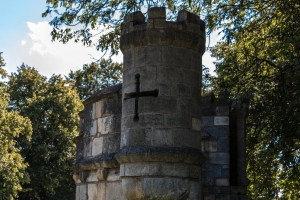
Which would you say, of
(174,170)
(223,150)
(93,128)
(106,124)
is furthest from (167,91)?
(223,150)

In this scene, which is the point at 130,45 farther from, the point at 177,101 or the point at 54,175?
the point at 54,175

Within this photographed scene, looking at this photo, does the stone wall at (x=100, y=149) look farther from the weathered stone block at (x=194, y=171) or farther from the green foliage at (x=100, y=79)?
the green foliage at (x=100, y=79)

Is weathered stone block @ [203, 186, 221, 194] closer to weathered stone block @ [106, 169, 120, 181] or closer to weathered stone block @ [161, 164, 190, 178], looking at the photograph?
weathered stone block @ [106, 169, 120, 181]

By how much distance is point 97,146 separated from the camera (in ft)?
29.0

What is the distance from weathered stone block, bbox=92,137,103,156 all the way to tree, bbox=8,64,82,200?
21.5 m

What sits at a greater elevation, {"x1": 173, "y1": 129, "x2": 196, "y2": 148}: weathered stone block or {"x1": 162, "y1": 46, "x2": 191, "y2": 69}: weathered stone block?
{"x1": 162, "y1": 46, "x2": 191, "y2": 69}: weathered stone block

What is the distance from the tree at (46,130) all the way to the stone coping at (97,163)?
2119 cm

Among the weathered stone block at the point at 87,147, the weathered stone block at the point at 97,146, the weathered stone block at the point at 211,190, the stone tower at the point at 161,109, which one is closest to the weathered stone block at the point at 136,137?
the stone tower at the point at 161,109

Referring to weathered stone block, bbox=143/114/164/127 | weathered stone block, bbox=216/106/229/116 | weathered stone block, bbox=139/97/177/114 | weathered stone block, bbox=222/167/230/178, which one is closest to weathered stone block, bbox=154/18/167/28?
weathered stone block, bbox=139/97/177/114

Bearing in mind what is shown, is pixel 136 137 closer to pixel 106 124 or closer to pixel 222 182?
pixel 106 124

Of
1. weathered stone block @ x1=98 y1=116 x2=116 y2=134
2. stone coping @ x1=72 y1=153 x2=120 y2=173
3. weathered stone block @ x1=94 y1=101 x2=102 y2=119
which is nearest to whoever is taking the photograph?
stone coping @ x1=72 y1=153 x2=120 y2=173

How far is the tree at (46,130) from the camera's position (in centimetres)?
3042

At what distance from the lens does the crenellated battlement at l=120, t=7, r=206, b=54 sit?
7.41 m

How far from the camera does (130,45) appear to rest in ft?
25.0
